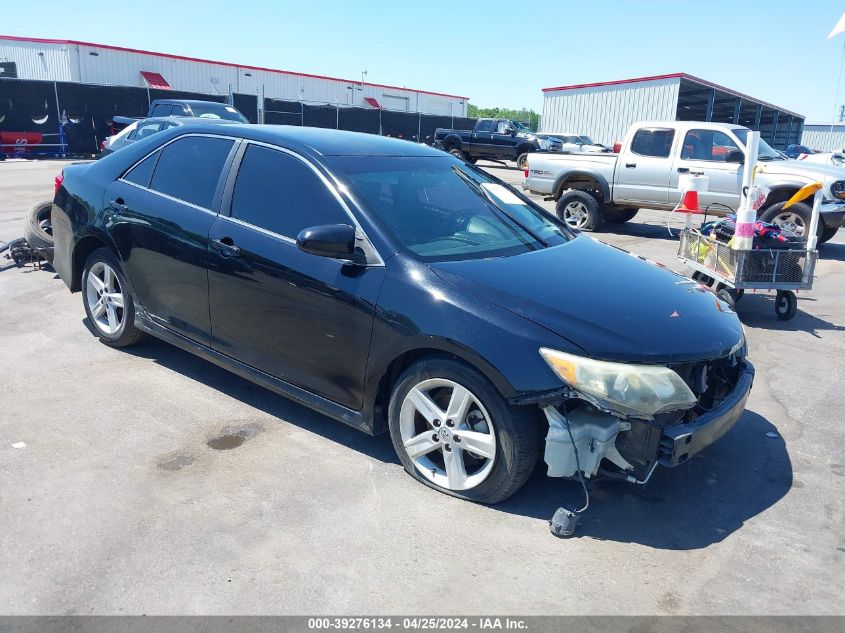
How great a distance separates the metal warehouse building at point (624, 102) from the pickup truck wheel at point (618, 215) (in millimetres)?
21193

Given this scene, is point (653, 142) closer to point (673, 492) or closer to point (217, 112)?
point (673, 492)

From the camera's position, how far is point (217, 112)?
1805cm

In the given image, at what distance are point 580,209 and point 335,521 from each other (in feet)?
33.5

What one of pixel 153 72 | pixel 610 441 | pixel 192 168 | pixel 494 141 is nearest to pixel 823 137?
pixel 494 141

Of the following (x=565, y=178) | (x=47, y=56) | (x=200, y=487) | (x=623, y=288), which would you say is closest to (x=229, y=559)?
(x=200, y=487)

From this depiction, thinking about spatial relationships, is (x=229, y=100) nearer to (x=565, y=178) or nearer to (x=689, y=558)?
(x=565, y=178)

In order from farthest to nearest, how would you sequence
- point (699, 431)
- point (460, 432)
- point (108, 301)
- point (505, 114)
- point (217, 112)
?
point (505, 114) < point (217, 112) < point (108, 301) < point (460, 432) < point (699, 431)

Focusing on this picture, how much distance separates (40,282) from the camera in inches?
294

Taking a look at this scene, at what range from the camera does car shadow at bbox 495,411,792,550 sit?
329 centimetres

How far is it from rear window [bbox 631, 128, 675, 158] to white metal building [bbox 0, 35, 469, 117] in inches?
846

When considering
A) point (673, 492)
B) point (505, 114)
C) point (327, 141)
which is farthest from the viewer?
point (505, 114)

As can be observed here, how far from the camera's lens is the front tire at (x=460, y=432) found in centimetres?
320

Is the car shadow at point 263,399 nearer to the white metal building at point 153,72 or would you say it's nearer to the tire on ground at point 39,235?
the tire on ground at point 39,235

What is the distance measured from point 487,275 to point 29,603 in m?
2.40
